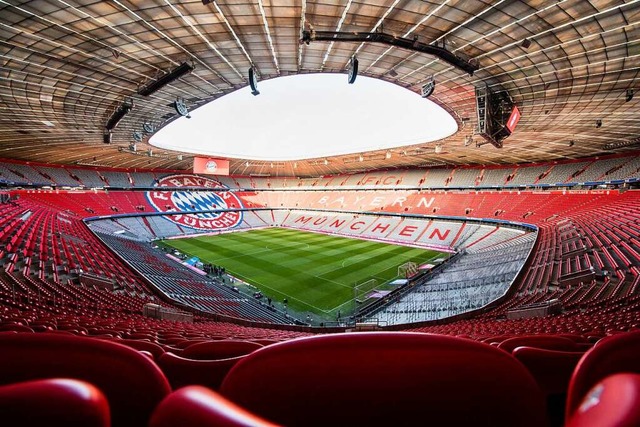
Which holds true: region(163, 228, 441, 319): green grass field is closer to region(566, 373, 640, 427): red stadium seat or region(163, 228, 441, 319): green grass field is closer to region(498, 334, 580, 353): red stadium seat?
region(498, 334, 580, 353): red stadium seat

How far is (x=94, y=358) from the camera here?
0.96 metres

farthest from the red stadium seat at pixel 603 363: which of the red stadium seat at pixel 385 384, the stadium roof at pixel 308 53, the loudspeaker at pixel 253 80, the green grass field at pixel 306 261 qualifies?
the green grass field at pixel 306 261

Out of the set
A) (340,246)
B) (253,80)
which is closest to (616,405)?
(253,80)

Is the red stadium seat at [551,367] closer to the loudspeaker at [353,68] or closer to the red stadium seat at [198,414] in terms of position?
the red stadium seat at [198,414]

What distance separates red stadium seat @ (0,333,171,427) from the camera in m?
0.92

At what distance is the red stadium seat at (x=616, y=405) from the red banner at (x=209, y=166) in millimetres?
35501

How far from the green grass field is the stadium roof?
12761 mm

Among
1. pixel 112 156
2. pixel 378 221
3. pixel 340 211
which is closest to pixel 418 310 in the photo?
pixel 378 221

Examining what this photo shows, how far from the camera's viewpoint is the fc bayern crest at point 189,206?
42938 mm

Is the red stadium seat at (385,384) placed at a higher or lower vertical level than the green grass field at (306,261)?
higher

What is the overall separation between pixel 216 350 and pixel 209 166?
3494 centimetres

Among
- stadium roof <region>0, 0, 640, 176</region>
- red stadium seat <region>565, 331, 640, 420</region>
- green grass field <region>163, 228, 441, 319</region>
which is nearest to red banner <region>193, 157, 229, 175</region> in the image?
green grass field <region>163, 228, 441, 319</region>

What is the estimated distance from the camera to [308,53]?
530 inches

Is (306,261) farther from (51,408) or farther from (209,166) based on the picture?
(51,408)
